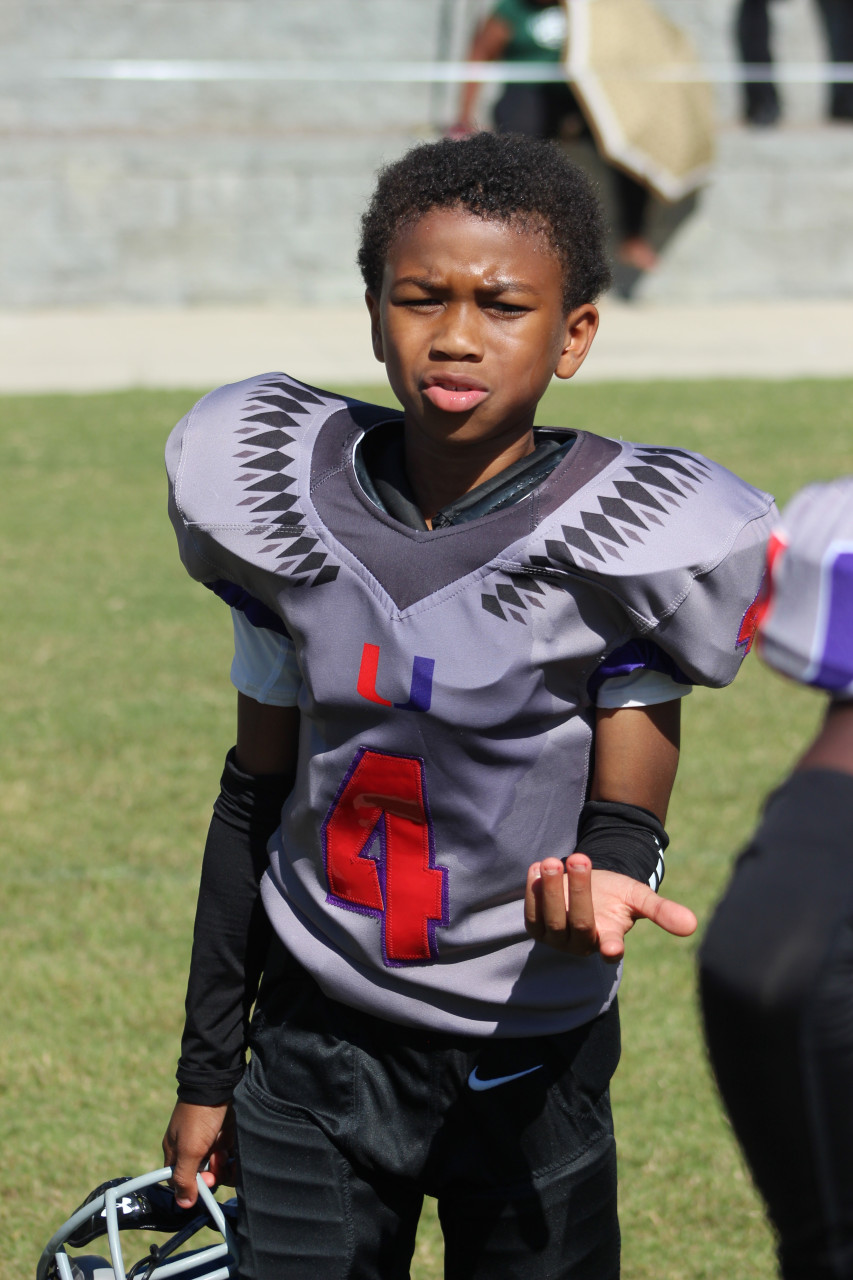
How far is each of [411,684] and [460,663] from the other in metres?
0.06

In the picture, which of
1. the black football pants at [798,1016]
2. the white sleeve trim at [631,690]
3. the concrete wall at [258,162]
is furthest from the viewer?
the concrete wall at [258,162]

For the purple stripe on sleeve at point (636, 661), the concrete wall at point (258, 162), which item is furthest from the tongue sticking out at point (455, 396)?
the concrete wall at point (258, 162)

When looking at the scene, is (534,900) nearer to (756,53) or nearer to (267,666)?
(267,666)

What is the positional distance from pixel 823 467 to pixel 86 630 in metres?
3.98

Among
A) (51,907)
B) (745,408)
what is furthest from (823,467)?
(51,907)

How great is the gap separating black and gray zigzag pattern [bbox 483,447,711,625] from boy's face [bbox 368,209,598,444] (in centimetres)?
17

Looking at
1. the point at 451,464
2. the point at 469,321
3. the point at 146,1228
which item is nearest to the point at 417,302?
the point at 469,321

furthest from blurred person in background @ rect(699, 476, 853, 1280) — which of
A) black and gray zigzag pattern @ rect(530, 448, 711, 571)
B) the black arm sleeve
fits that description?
the black arm sleeve

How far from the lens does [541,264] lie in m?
1.89

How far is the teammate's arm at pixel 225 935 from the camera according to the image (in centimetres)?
208

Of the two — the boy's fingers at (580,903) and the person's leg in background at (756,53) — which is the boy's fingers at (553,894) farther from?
the person's leg in background at (756,53)

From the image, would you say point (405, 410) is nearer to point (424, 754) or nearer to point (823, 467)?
point (424, 754)

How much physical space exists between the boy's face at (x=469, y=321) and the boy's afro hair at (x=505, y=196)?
0.08 feet

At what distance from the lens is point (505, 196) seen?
1.88m
